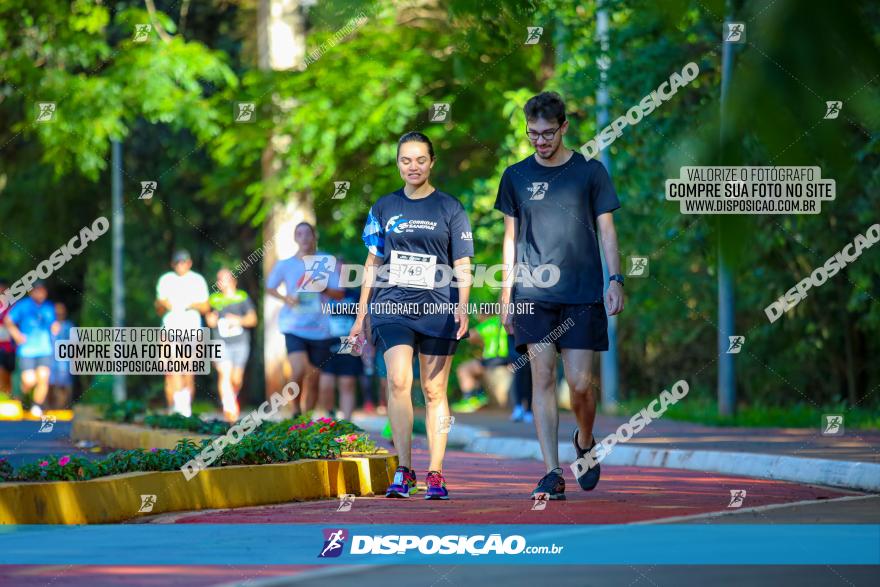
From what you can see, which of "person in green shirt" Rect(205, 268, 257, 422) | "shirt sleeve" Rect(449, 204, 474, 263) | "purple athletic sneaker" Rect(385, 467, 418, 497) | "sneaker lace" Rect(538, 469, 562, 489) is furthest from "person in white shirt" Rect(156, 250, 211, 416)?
"sneaker lace" Rect(538, 469, 562, 489)

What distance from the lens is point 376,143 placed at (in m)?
27.7

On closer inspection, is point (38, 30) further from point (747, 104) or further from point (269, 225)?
point (747, 104)

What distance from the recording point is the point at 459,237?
9.62 metres

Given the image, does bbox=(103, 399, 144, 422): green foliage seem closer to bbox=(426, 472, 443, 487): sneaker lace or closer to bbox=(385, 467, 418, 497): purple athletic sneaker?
bbox=(385, 467, 418, 497): purple athletic sneaker

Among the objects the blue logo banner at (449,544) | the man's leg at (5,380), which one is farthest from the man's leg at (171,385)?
the blue logo banner at (449,544)

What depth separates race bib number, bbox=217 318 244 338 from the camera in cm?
1917

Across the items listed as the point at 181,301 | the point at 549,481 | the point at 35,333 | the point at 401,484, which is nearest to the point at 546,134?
the point at 549,481

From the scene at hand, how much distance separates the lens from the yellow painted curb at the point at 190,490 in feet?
26.1

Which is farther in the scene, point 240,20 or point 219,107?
point 240,20

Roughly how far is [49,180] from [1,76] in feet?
13.3

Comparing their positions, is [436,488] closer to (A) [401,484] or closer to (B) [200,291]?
(A) [401,484]

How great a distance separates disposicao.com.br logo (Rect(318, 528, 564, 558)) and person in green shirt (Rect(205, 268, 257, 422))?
12.3 meters

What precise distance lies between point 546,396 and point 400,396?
36.0 inches

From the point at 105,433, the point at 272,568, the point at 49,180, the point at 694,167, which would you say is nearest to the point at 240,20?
the point at 49,180
